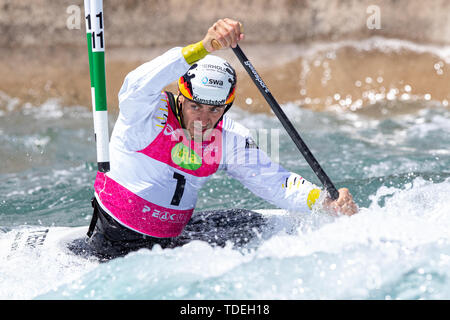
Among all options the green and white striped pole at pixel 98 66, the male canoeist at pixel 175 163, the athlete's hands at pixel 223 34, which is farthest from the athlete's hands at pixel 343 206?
the green and white striped pole at pixel 98 66

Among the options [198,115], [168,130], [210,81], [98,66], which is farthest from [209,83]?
[98,66]

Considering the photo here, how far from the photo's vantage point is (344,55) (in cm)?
795

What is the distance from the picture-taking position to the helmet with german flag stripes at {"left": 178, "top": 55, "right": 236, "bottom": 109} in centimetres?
284

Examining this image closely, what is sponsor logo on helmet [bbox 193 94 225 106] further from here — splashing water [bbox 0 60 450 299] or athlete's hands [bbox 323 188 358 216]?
athlete's hands [bbox 323 188 358 216]

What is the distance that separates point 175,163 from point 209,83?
440mm

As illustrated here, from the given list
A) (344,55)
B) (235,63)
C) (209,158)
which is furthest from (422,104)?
(209,158)

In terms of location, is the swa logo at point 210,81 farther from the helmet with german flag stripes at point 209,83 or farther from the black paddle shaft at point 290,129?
the black paddle shaft at point 290,129

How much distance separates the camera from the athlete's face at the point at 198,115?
2.89 m

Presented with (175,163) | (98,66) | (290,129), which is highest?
(98,66)

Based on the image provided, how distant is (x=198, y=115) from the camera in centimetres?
289

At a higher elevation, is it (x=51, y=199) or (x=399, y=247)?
(x=399, y=247)

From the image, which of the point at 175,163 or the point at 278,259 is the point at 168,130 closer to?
the point at 175,163

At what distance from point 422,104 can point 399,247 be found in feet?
15.9
